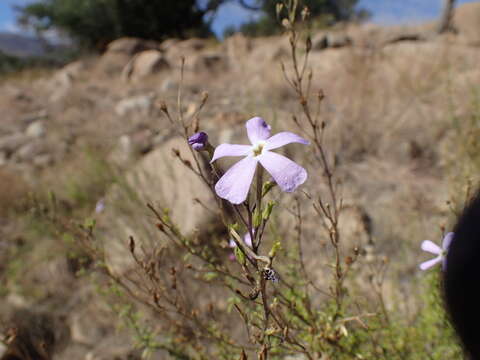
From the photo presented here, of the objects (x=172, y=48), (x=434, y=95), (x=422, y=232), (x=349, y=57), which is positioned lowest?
(x=422, y=232)

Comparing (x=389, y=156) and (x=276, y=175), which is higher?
(x=276, y=175)

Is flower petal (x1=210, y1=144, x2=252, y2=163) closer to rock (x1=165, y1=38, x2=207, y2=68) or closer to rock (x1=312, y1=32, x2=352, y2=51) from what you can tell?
rock (x1=312, y1=32, x2=352, y2=51)

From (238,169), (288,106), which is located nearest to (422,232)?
(238,169)

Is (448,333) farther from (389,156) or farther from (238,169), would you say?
(389,156)

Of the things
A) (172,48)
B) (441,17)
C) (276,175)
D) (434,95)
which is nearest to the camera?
(276,175)

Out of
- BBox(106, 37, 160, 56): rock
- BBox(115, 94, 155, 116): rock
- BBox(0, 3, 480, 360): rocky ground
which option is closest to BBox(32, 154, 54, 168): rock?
BBox(0, 3, 480, 360): rocky ground
